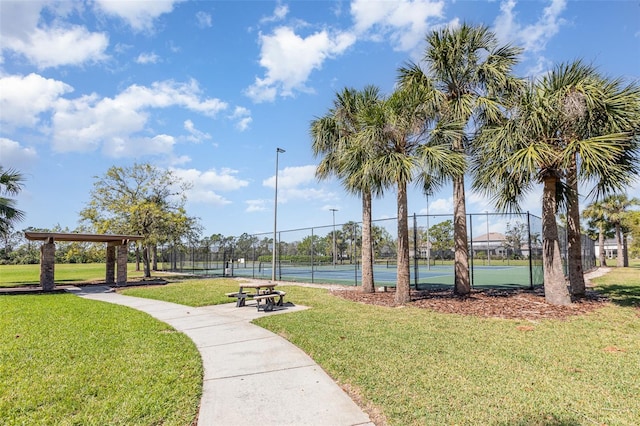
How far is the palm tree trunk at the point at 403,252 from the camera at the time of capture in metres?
10.1

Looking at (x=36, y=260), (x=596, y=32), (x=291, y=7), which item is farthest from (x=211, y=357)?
(x=36, y=260)

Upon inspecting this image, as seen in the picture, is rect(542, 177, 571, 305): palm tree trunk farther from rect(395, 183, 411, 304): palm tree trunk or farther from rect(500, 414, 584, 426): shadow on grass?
rect(500, 414, 584, 426): shadow on grass

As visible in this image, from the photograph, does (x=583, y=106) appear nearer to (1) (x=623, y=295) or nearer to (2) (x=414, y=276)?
(1) (x=623, y=295)

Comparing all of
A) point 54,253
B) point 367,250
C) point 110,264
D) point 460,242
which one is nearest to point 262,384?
point 460,242

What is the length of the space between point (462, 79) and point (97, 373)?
1162cm

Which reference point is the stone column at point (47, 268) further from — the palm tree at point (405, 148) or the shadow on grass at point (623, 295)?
the shadow on grass at point (623, 295)

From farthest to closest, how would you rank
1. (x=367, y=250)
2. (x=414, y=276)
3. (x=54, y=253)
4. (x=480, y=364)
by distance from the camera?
(x=414, y=276), (x=54, y=253), (x=367, y=250), (x=480, y=364)

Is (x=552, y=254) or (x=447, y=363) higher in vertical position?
(x=552, y=254)

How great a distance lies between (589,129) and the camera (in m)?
8.79

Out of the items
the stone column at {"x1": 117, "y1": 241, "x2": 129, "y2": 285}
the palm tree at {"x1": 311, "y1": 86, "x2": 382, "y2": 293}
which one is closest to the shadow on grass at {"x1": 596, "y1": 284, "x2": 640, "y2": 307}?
the palm tree at {"x1": 311, "y1": 86, "x2": 382, "y2": 293}

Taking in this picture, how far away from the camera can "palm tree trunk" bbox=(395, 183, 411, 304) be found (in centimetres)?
1005

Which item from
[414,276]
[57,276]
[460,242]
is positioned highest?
[460,242]

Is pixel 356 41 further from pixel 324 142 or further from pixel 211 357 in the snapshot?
pixel 211 357

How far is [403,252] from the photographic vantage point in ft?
33.4
